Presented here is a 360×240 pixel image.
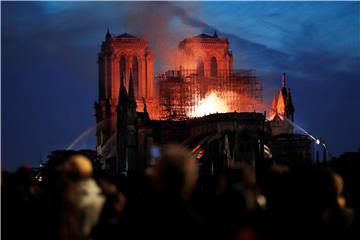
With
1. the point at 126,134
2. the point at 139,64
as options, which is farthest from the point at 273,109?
the point at 126,134

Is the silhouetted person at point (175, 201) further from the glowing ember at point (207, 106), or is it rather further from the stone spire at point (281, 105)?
the stone spire at point (281, 105)

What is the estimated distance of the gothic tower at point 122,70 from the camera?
117812 mm

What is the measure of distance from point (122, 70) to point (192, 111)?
1532 centimetres

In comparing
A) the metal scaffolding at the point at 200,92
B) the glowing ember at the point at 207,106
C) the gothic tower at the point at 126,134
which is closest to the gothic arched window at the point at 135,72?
the metal scaffolding at the point at 200,92

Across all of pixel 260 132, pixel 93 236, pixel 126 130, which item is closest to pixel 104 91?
pixel 126 130

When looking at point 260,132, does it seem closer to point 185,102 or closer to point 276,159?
point 276,159

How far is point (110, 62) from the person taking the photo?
11850 centimetres

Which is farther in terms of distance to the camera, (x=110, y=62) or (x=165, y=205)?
(x=110, y=62)

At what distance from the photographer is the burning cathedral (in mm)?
92125

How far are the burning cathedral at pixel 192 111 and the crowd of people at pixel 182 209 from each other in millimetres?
72134

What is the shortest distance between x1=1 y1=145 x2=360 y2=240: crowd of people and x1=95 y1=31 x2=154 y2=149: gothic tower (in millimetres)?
105437

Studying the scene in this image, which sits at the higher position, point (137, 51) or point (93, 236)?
point (137, 51)

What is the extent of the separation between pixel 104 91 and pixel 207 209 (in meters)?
112

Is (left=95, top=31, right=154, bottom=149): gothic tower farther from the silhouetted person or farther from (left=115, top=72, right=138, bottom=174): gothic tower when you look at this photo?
the silhouetted person
